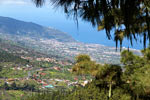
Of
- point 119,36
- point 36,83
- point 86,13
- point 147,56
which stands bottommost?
point 36,83

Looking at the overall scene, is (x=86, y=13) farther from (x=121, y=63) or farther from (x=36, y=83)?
(x=36, y=83)

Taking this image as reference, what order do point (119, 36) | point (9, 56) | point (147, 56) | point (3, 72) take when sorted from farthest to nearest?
point (9, 56), point (3, 72), point (147, 56), point (119, 36)

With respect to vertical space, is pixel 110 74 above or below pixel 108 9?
below

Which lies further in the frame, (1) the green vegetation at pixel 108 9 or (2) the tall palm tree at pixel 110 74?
(2) the tall palm tree at pixel 110 74

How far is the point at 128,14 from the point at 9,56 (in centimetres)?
11273

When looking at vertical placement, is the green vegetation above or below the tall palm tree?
above

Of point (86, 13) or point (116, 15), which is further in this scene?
point (116, 15)

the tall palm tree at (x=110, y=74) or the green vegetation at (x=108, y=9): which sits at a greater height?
the green vegetation at (x=108, y=9)

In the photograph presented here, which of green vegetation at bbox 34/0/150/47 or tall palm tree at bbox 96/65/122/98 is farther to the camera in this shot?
tall palm tree at bbox 96/65/122/98

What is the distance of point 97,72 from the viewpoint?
19.8ft

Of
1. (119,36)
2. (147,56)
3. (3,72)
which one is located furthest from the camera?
(3,72)

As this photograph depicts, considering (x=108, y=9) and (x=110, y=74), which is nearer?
(x=108, y=9)

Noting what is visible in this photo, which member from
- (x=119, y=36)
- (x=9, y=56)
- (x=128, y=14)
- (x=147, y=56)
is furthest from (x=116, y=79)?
(x=9, y=56)

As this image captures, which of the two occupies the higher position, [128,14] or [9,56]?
[128,14]
